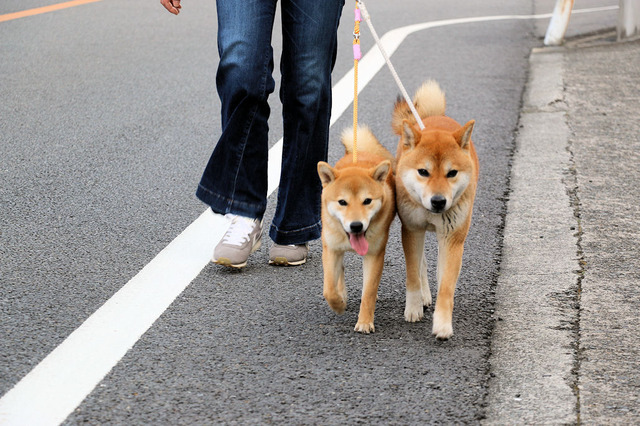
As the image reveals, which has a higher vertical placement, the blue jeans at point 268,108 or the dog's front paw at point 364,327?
the blue jeans at point 268,108

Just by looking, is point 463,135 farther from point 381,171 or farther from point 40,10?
point 40,10

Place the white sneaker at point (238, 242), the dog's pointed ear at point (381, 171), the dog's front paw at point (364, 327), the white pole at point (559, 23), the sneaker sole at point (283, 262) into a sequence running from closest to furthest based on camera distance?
the dog's pointed ear at point (381, 171), the dog's front paw at point (364, 327), the white sneaker at point (238, 242), the sneaker sole at point (283, 262), the white pole at point (559, 23)

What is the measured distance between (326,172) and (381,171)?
0.20 m

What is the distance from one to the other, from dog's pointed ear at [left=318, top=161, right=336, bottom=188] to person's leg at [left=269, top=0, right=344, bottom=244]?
0.72 meters

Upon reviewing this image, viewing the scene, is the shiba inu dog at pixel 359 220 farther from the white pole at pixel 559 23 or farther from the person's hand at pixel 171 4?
the white pole at pixel 559 23

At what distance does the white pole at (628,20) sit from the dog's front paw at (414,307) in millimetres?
6823

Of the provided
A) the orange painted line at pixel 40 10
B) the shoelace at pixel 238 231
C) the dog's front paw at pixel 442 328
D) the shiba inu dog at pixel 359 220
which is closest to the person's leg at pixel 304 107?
the shoelace at pixel 238 231

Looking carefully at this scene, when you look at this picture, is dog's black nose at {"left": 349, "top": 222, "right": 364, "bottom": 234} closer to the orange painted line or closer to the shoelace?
the shoelace

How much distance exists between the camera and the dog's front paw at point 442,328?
3.34m

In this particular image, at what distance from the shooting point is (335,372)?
3.09 meters

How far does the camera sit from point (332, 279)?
346 cm

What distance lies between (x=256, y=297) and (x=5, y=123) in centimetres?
347

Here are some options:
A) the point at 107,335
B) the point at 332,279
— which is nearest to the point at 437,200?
the point at 332,279

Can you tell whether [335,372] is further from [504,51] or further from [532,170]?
[504,51]
